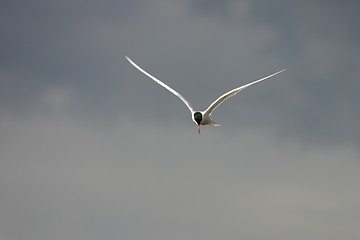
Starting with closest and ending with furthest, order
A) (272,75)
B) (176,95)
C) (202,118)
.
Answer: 1. (272,75)
2. (202,118)
3. (176,95)

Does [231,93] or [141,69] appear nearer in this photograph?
[231,93]

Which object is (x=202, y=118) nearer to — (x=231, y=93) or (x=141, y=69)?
(x=231, y=93)

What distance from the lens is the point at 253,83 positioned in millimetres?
97938

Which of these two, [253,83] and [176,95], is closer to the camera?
[253,83]

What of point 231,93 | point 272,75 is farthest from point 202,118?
point 272,75

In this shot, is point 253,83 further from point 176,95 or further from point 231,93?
Result: point 176,95

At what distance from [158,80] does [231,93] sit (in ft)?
43.3

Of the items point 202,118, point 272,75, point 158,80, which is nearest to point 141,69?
point 158,80

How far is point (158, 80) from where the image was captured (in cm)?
11338

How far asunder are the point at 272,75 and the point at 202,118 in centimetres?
1154

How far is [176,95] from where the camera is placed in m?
109

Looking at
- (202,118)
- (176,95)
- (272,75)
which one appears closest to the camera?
(272,75)

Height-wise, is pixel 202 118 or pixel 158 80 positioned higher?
pixel 158 80

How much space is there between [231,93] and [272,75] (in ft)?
32.6
